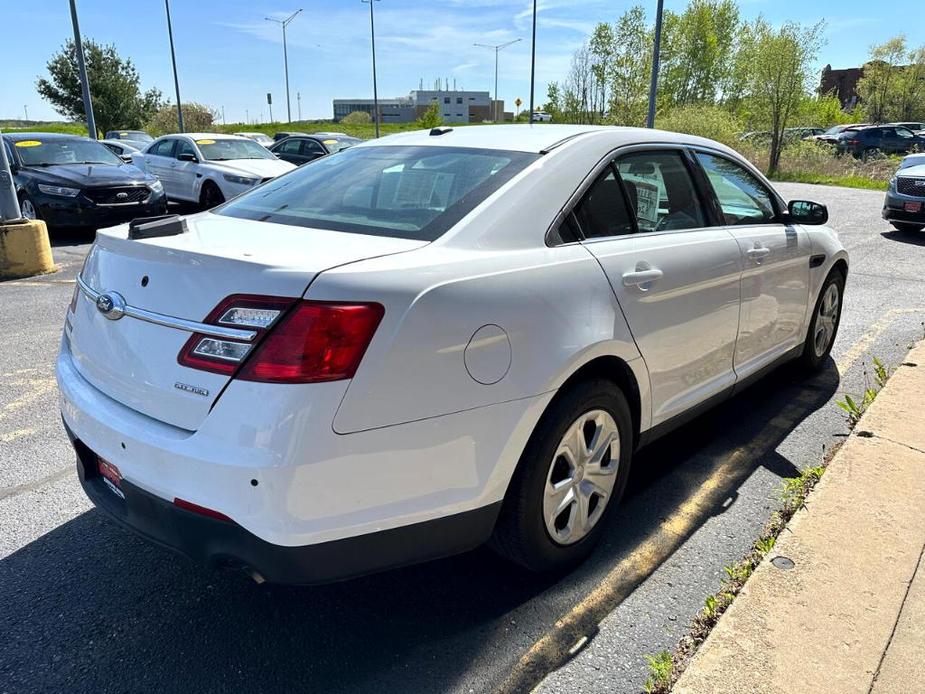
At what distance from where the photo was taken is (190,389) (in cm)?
196

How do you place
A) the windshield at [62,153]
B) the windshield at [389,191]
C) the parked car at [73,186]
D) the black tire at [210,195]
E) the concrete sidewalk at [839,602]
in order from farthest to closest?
the black tire at [210,195] < the windshield at [62,153] < the parked car at [73,186] < the windshield at [389,191] < the concrete sidewalk at [839,602]

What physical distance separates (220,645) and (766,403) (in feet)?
11.6

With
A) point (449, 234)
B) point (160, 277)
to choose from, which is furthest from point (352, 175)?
point (160, 277)

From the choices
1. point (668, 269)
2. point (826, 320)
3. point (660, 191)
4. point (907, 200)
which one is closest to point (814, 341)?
point (826, 320)

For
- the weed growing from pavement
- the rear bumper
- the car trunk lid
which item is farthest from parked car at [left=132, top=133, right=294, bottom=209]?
the rear bumper

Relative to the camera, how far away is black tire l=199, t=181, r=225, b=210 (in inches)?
508

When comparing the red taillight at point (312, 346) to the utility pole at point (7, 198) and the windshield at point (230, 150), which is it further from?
the windshield at point (230, 150)

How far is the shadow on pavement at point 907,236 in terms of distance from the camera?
37.0 ft

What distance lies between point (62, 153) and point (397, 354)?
1181 cm

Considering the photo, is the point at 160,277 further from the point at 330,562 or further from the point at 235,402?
the point at 330,562

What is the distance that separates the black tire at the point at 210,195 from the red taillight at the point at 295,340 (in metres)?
11.8

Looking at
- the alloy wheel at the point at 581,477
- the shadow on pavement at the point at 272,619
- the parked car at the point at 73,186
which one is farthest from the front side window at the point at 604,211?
the parked car at the point at 73,186

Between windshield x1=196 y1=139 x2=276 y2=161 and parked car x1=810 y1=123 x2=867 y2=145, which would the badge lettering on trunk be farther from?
parked car x1=810 y1=123 x2=867 y2=145

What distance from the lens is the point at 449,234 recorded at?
7.51 feet
